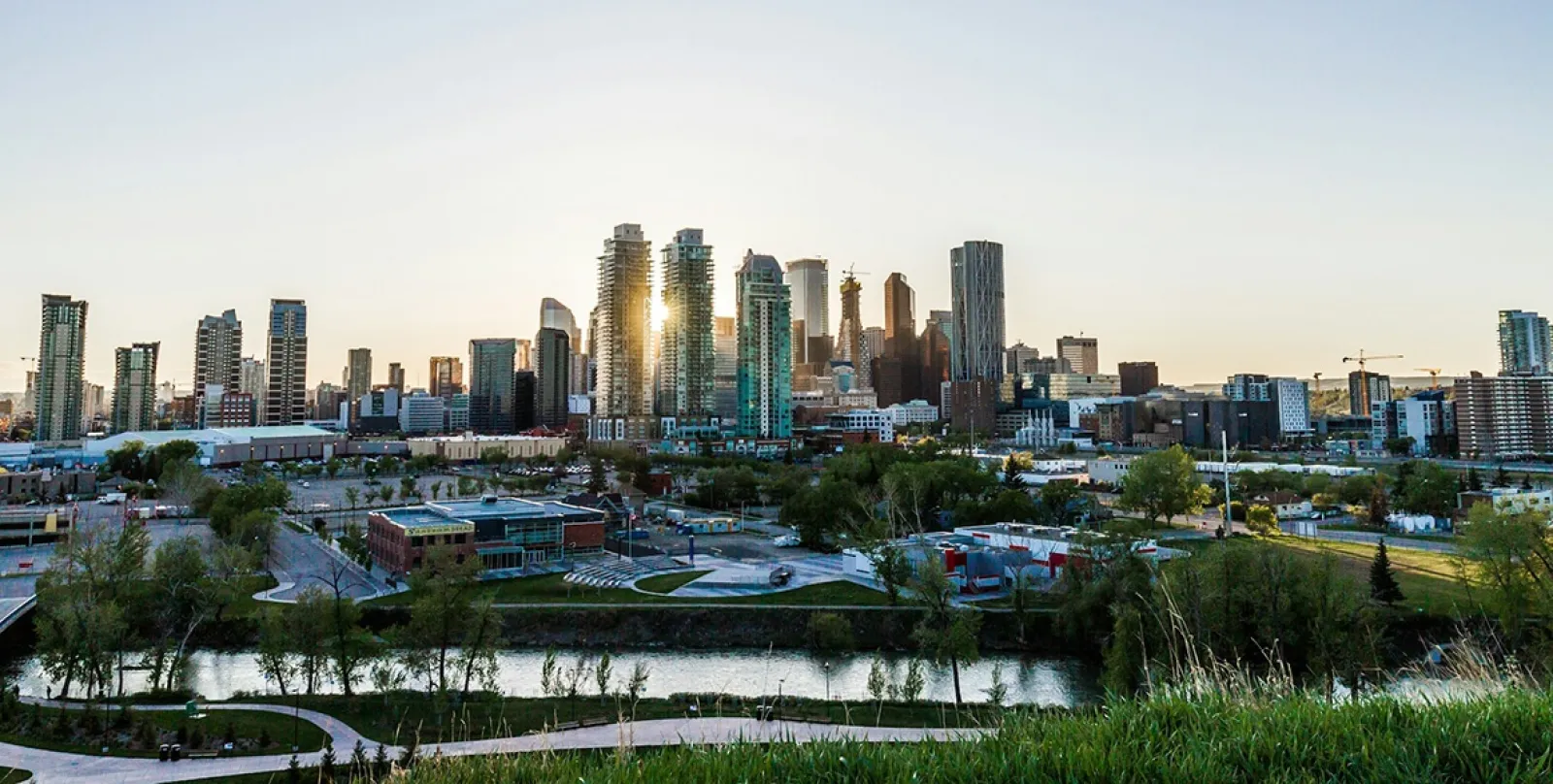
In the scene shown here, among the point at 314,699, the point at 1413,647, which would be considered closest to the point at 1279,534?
the point at 1413,647

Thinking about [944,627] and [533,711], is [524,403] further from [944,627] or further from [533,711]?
[533,711]

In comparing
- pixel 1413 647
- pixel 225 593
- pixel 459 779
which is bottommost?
pixel 1413 647

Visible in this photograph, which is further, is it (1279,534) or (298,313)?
(298,313)

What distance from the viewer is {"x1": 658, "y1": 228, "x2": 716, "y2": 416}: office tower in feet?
296

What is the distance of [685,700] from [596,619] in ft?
27.1

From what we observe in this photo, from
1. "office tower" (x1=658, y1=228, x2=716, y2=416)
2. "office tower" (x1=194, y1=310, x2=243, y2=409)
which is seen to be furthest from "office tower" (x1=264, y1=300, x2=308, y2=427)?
"office tower" (x1=658, y1=228, x2=716, y2=416)

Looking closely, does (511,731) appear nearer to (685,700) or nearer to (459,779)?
(685,700)

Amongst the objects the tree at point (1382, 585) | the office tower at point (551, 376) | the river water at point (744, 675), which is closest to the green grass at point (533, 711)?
the river water at point (744, 675)

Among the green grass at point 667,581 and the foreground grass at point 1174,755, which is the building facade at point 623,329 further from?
the foreground grass at point 1174,755

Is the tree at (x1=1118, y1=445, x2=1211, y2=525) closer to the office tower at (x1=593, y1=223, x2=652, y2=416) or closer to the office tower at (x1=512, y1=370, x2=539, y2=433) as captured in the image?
the office tower at (x1=593, y1=223, x2=652, y2=416)

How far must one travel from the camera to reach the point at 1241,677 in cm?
463

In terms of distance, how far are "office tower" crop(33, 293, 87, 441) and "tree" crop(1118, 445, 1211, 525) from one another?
101 m

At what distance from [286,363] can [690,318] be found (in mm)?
44117

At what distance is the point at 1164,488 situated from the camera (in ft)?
125
